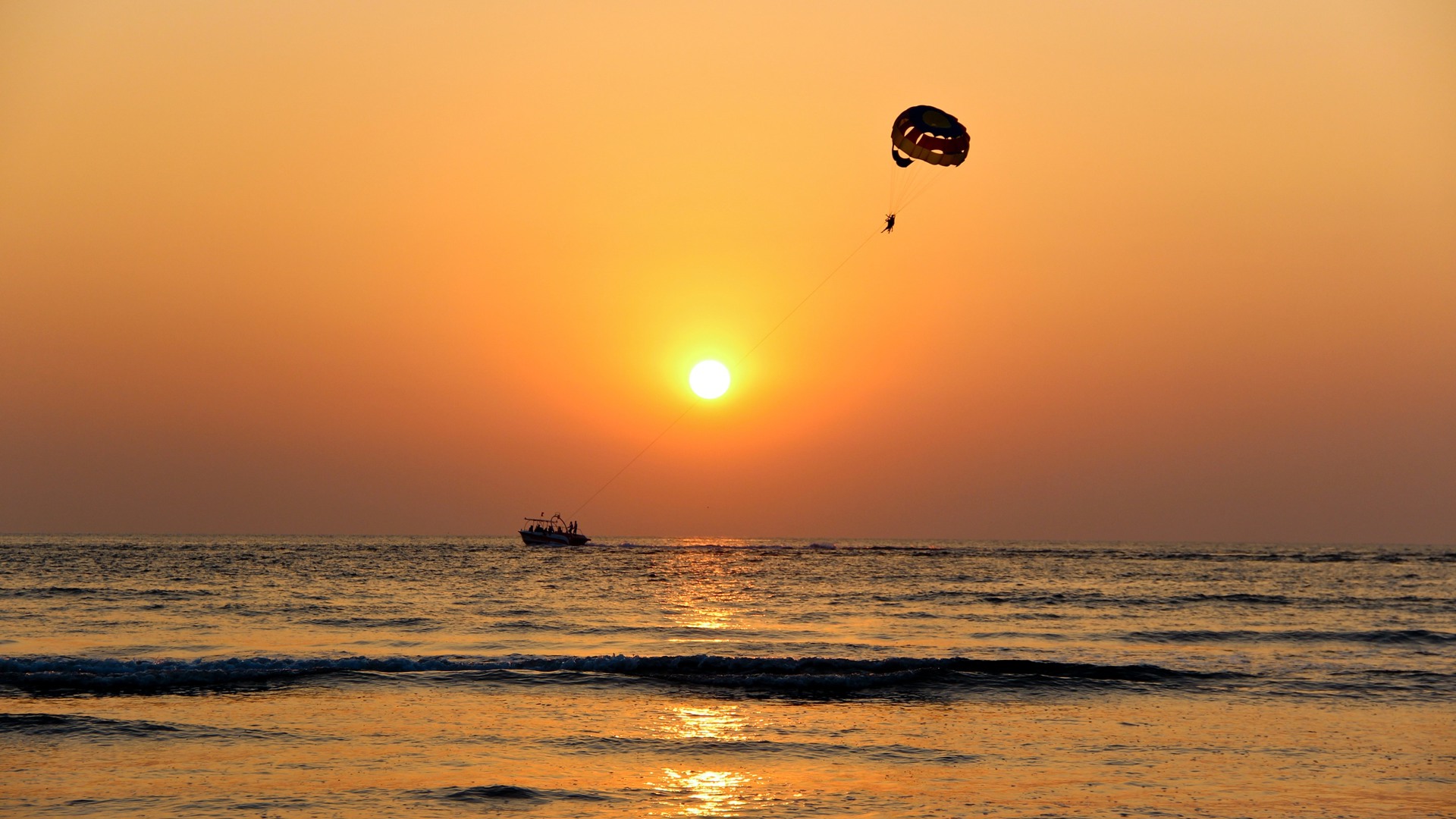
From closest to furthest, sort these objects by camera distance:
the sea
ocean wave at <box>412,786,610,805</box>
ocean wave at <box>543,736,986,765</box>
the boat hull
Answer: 1. ocean wave at <box>412,786,610,805</box>
2. the sea
3. ocean wave at <box>543,736,986,765</box>
4. the boat hull

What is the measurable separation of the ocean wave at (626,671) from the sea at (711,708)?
0.37 ft

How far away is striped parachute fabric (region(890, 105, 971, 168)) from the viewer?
101 feet

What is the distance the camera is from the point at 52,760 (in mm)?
15078

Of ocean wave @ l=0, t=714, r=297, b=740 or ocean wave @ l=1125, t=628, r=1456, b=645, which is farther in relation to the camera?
ocean wave @ l=1125, t=628, r=1456, b=645

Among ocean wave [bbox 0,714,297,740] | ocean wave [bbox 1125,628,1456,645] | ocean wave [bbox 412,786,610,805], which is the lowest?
ocean wave [bbox 0,714,297,740]

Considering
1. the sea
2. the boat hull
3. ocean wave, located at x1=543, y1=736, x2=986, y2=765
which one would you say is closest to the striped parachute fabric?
the sea

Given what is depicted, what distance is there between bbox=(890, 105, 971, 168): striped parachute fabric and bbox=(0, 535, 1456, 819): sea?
13548mm

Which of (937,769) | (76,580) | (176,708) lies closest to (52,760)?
(176,708)

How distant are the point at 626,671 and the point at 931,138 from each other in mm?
16877

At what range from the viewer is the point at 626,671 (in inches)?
955

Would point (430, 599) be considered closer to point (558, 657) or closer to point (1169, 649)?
point (558, 657)

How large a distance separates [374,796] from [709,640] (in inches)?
696

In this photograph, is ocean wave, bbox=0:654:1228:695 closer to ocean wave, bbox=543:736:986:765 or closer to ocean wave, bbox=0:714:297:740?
ocean wave, bbox=0:714:297:740

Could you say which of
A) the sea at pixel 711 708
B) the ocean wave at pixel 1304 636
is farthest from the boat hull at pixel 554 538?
the ocean wave at pixel 1304 636
